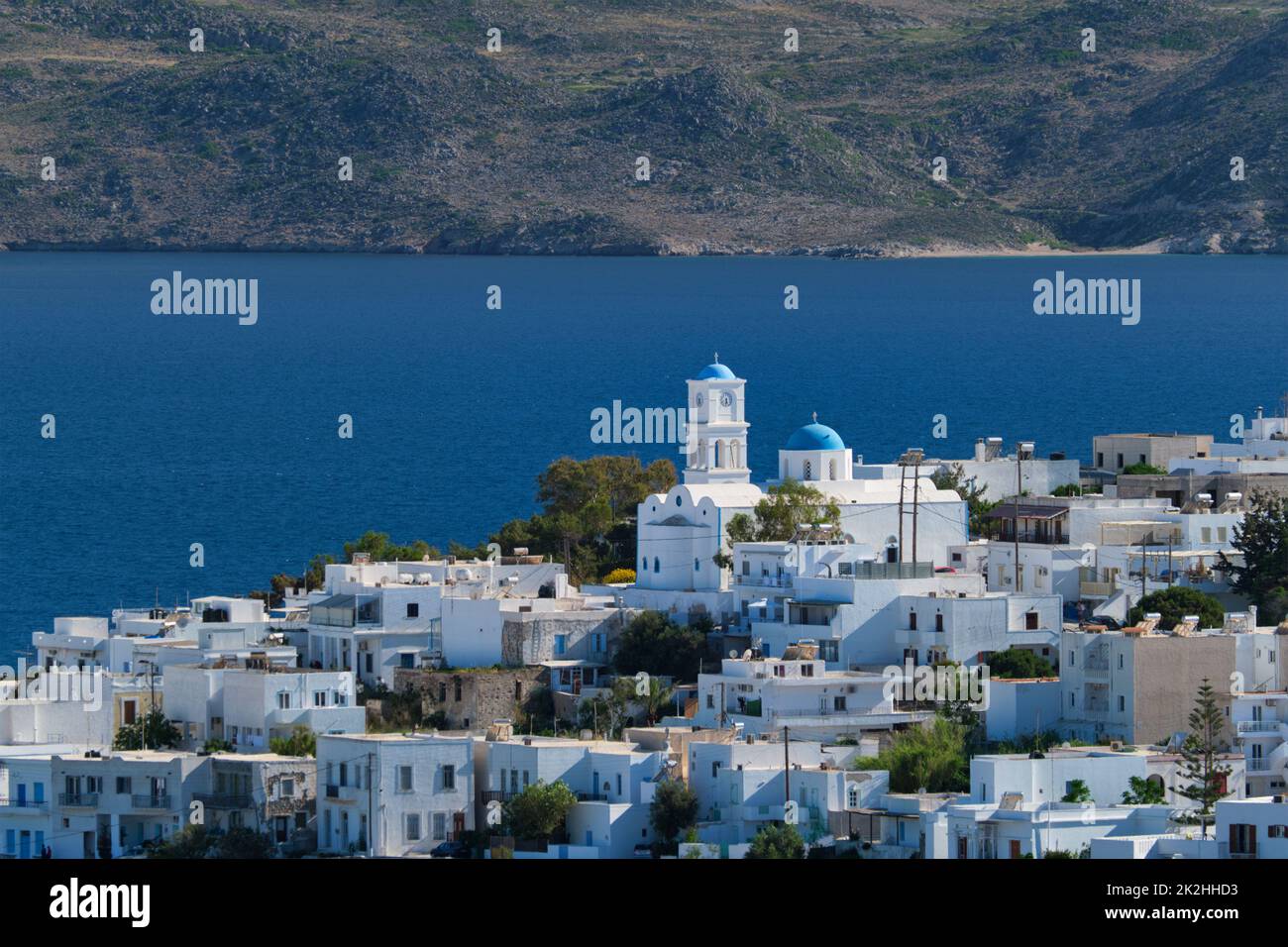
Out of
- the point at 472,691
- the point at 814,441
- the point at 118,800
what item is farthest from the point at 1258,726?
the point at 814,441

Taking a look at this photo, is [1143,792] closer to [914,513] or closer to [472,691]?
[472,691]

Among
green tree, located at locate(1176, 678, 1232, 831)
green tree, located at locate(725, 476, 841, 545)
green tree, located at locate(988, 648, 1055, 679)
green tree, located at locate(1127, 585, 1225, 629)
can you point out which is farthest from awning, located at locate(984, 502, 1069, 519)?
green tree, located at locate(1176, 678, 1232, 831)

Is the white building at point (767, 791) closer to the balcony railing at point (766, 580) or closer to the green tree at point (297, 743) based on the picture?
the green tree at point (297, 743)

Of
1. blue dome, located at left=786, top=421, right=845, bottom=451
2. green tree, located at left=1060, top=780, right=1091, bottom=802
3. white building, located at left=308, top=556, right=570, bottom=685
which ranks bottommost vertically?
green tree, located at left=1060, top=780, right=1091, bottom=802

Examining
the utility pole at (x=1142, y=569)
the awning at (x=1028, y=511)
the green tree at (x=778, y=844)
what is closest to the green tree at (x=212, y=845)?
the green tree at (x=778, y=844)

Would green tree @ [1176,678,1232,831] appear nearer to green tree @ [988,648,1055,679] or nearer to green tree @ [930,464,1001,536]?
green tree @ [988,648,1055,679]
